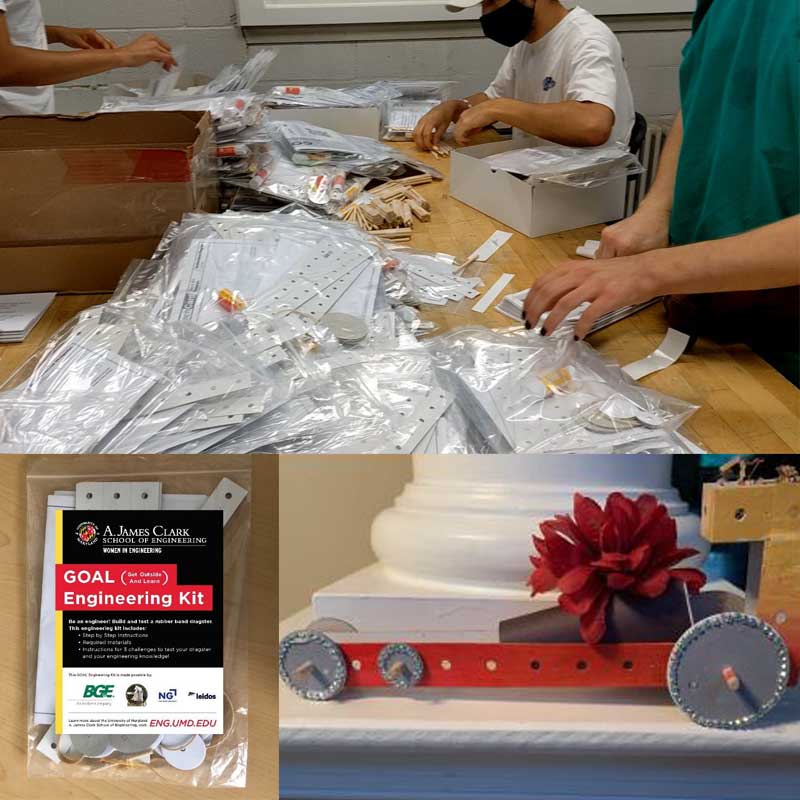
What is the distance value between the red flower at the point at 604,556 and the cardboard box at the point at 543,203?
48 cm

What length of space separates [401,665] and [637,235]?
512 millimetres

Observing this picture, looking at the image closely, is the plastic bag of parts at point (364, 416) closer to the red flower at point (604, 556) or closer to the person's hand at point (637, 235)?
the red flower at point (604, 556)

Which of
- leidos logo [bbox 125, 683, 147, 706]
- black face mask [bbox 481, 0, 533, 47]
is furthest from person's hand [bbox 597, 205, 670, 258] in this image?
leidos logo [bbox 125, 683, 147, 706]

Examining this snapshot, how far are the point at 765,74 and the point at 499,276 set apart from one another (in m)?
0.30

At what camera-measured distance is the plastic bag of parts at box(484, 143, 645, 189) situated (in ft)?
2.80

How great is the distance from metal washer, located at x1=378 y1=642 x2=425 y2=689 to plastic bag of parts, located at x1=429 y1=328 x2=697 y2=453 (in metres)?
0.14

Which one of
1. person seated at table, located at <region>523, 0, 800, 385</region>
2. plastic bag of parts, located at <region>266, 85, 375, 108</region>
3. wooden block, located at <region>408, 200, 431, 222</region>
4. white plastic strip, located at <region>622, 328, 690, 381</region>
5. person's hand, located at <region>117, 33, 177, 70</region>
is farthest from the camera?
plastic bag of parts, located at <region>266, 85, 375, 108</region>

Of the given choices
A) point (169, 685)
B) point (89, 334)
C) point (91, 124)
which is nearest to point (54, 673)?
point (169, 685)

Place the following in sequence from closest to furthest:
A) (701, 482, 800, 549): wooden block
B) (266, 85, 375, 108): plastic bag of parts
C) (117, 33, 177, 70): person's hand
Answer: (701, 482, 800, 549): wooden block < (117, 33, 177, 70): person's hand < (266, 85, 375, 108): plastic bag of parts

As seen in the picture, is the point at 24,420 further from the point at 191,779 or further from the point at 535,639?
the point at 535,639

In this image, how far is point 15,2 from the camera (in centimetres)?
79

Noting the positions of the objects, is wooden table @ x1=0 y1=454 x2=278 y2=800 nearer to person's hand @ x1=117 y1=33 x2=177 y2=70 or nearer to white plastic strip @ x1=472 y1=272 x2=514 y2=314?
white plastic strip @ x1=472 y1=272 x2=514 y2=314

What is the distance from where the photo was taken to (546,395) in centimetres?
57

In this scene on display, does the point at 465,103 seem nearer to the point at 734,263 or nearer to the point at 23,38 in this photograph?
the point at 23,38
